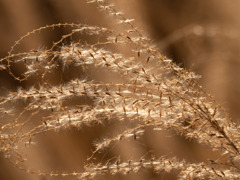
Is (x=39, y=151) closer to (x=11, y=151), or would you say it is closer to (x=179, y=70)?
(x=11, y=151)

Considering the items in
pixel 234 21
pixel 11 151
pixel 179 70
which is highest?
pixel 234 21

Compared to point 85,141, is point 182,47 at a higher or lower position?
higher

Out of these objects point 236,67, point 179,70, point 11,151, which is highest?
point 236,67

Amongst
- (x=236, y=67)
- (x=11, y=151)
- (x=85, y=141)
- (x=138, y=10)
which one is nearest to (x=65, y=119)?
(x=11, y=151)

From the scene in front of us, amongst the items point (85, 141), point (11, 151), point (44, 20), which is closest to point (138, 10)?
point (44, 20)

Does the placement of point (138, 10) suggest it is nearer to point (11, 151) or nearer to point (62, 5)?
point (62, 5)

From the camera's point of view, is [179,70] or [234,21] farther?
[234,21]
